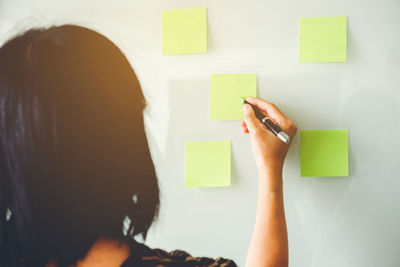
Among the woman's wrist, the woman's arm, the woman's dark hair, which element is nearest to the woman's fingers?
the woman's arm

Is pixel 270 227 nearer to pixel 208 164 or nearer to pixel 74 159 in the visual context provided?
pixel 208 164

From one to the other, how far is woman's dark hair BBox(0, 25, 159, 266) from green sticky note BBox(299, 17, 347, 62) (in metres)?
0.46

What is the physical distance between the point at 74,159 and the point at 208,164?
0.35 metres

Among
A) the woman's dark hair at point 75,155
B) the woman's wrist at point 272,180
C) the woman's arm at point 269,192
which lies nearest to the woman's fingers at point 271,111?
the woman's arm at point 269,192

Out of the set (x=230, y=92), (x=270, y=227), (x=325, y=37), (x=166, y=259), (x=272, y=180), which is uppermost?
(x=325, y=37)

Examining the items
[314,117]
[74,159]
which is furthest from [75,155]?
[314,117]

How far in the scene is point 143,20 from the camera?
81 centimetres

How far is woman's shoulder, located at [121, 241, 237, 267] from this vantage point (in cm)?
78

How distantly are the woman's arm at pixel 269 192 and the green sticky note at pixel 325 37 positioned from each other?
18 cm

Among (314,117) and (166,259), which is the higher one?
(314,117)

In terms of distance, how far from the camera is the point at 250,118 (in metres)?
0.74

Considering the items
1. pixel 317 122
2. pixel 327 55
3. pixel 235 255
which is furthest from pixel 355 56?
pixel 235 255

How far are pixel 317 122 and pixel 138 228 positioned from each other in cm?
55

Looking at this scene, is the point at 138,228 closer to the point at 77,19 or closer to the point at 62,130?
the point at 62,130
